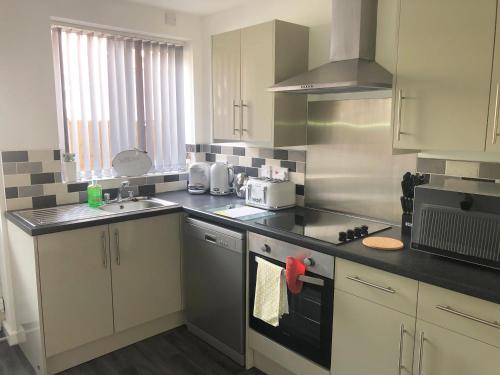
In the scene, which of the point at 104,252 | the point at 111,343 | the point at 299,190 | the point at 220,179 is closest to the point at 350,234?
the point at 299,190

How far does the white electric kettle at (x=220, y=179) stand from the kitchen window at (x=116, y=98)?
1.70 ft

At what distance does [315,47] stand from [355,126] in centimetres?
60

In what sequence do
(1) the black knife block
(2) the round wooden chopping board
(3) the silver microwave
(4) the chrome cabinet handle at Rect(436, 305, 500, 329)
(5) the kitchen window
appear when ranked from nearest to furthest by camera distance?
(4) the chrome cabinet handle at Rect(436, 305, 500, 329), (3) the silver microwave, (2) the round wooden chopping board, (1) the black knife block, (5) the kitchen window

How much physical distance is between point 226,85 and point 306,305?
159cm

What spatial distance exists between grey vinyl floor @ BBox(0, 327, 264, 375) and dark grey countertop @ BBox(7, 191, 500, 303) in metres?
0.88

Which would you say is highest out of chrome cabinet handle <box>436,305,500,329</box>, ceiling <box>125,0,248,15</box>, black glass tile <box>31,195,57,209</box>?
ceiling <box>125,0,248,15</box>

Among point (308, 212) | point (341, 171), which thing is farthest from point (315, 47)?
point (308, 212)

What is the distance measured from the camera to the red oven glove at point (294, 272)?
2.05 meters

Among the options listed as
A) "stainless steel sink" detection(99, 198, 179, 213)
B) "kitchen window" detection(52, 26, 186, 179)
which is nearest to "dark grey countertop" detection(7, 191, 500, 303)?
"stainless steel sink" detection(99, 198, 179, 213)

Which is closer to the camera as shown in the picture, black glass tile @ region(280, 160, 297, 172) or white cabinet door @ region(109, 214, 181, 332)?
white cabinet door @ region(109, 214, 181, 332)

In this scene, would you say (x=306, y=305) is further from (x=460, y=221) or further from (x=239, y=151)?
(x=239, y=151)

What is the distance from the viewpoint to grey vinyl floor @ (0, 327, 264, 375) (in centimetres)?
254

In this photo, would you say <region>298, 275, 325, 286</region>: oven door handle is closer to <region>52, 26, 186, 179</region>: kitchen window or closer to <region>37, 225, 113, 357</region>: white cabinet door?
<region>37, 225, 113, 357</region>: white cabinet door

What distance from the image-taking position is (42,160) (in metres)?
2.77
